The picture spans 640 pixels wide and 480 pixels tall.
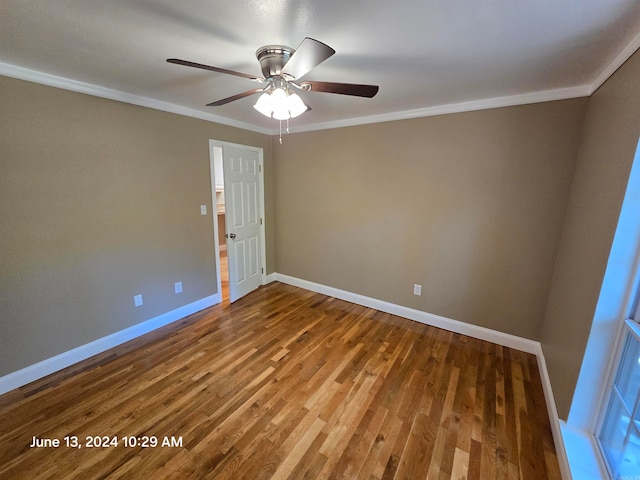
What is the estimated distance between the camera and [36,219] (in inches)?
77.2

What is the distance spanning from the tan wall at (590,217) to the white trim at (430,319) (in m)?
0.36

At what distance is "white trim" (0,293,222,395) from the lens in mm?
1963

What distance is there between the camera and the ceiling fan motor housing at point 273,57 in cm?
145

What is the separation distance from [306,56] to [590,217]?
1.98 meters

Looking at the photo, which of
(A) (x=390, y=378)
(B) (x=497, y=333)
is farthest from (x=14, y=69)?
(B) (x=497, y=333)

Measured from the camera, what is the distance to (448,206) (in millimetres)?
2658

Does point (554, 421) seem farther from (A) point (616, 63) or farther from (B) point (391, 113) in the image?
(B) point (391, 113)

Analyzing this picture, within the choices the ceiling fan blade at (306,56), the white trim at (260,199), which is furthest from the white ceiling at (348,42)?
the white trim at (260,199)

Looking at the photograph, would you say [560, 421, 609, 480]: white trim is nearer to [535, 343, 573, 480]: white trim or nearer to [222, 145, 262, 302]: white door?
[535, 343, 573, 480]: white trim

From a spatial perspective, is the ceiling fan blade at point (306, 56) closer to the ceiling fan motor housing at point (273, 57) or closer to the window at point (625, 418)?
the ceiling fan motor housing at point (273, 57)

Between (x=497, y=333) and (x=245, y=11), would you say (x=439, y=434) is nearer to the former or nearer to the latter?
(x=497, y=333)

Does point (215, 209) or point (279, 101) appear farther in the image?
point (215, 209)

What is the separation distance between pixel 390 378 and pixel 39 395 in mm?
2686

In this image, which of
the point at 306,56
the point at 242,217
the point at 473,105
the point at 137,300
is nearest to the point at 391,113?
the point at 473,105
